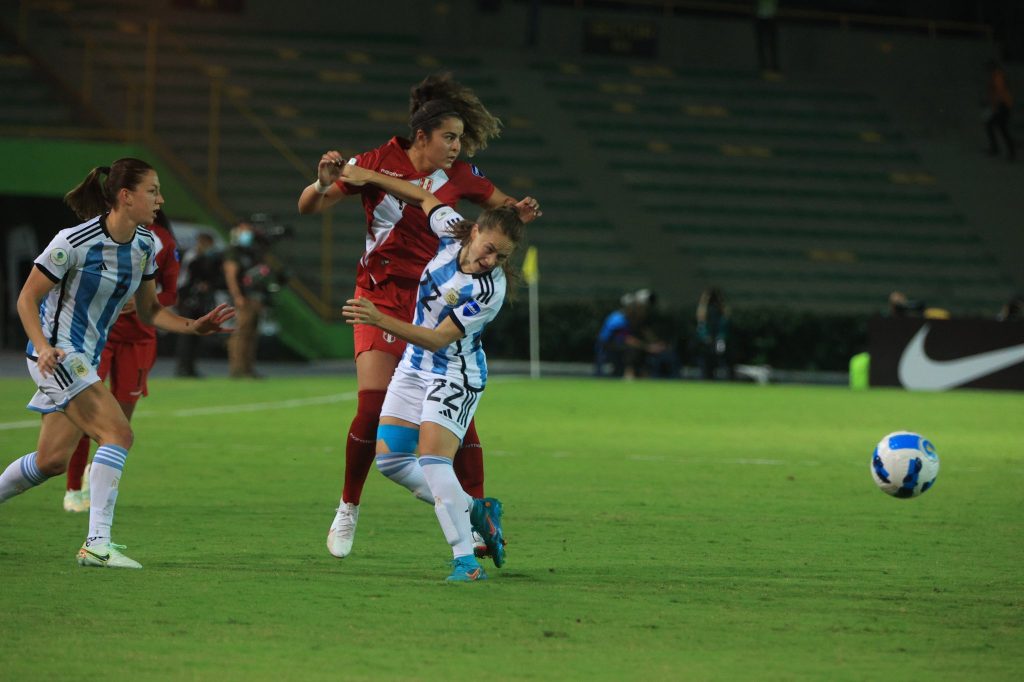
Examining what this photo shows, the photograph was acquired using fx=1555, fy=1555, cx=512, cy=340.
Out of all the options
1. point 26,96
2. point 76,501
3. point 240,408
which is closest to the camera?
point 76,501

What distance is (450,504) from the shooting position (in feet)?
22.7

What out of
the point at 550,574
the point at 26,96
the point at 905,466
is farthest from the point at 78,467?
the point at 26,96

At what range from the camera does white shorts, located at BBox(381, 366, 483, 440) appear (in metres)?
7.05

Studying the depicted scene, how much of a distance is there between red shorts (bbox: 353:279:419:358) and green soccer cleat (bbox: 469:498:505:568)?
103 centimetres

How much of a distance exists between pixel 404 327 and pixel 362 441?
1.06m

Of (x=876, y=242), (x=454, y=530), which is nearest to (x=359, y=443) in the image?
(x=454, y=530)

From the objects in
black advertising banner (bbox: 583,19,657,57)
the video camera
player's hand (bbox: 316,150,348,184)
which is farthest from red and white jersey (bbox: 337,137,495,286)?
black advertising banner (bbox: 583,19,657,57)

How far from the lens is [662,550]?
8.06m

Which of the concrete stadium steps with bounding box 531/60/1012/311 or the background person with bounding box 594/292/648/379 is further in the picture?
the concrete stadium steps with bounding box 531/60/1012/311

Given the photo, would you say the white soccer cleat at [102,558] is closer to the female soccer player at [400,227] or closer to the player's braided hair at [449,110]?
the female soccer player at [400,227]

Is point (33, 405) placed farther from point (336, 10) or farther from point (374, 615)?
point (336, 10)

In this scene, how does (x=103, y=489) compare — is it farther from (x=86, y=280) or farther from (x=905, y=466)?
(x=905, y=466)

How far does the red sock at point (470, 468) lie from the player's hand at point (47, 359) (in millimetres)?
1923

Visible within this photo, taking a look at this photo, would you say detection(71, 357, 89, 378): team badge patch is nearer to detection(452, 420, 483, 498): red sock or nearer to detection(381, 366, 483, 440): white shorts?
detection(381, 366, 483, 440): white shorts
